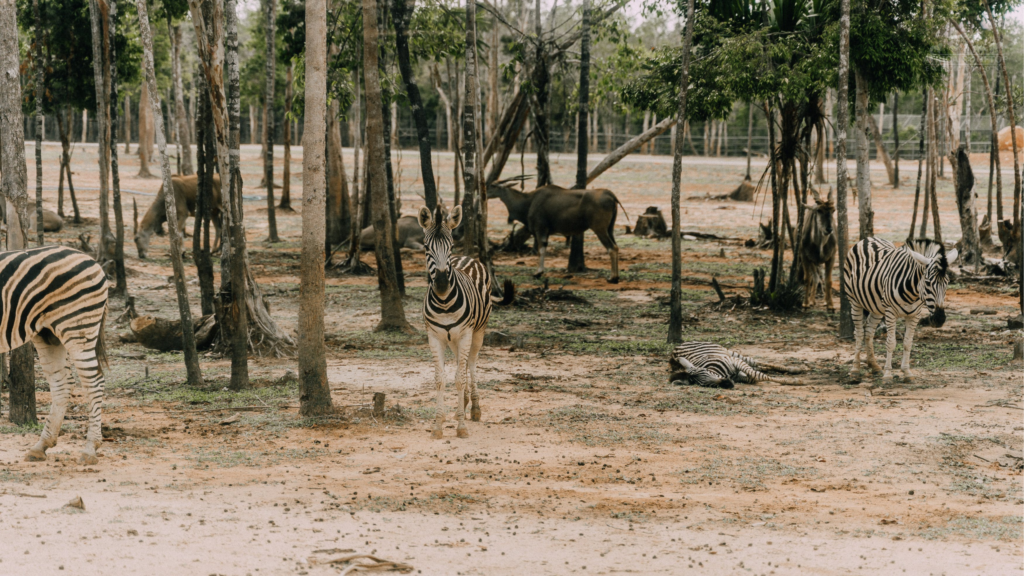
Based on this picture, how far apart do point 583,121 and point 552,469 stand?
14.5 m

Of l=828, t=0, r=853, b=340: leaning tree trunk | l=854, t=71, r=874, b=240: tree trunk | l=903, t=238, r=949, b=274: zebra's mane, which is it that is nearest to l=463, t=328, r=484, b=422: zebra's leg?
l=903, t=238, r=949, b=274: zebra's mane

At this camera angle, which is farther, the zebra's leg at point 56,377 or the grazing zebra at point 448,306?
the grazing zebra at point 448,306

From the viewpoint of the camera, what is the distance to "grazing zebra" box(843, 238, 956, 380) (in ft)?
39.2

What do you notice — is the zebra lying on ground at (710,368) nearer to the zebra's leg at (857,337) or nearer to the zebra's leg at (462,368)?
the zebra's leg at (857,337)

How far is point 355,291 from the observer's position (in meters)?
19.3

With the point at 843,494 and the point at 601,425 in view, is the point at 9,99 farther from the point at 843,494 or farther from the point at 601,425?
the point at 843,494

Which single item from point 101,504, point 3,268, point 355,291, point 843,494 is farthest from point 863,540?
point 355,291

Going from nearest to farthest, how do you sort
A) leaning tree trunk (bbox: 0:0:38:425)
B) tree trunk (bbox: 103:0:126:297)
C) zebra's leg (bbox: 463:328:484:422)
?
1. leaning tree trunk (bbox: 0:0:38:425)
2. zebra's leg (bbox: 463:328:484:422)
3. tree trunk (bbox: 103:0:126:297)

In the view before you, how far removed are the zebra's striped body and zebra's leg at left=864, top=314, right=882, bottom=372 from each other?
1451mm

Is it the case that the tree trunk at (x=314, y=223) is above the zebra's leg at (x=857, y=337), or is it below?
above

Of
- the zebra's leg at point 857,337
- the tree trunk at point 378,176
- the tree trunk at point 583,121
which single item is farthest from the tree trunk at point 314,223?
the tree trunk at point 583,121

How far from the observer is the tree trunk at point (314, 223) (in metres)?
9.66

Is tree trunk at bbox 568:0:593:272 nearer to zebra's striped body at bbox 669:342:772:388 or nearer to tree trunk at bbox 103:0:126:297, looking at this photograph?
zebra's striped body at bbox 669:342:772:388

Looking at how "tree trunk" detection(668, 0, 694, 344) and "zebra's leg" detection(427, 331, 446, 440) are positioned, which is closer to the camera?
"zebra's leg" detection(427, 331, 446, 440)
